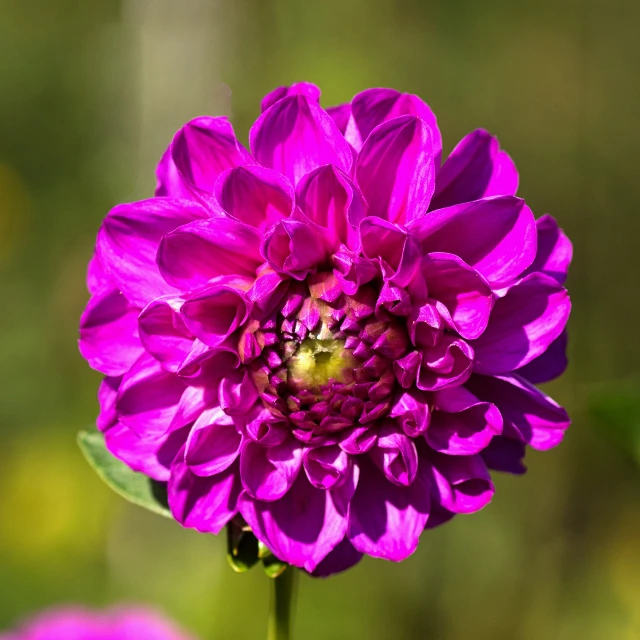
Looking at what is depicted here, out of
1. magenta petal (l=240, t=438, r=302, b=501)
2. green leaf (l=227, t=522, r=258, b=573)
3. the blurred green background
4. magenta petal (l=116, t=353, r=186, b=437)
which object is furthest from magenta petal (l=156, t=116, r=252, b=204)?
the blurred green background

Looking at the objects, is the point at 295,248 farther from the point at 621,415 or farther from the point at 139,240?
the point at 621,415

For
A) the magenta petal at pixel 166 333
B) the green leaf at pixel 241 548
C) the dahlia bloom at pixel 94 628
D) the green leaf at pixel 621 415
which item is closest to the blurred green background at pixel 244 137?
the dahlia bloom at pixel 94 628

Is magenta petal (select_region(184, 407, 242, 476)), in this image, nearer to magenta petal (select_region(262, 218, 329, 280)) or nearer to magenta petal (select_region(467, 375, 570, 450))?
magenta petal (select_region(262, 218, 329, 280))

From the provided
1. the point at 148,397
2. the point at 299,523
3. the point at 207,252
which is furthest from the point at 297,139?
the point at 299,523

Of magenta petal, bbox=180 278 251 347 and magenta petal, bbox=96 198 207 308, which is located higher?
magenta petal, bbox=96 198 207 308

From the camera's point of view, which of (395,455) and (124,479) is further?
(124,479)

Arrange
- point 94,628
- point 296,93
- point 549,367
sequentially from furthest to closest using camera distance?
1. point 94,628
2. point 549,367
3. point 296,93
